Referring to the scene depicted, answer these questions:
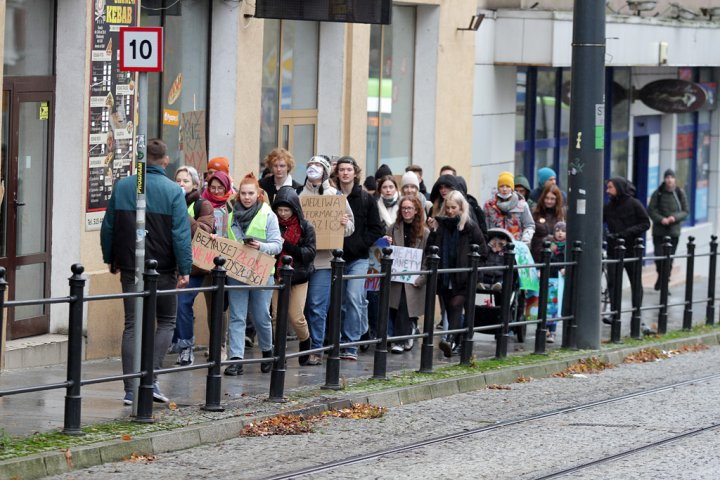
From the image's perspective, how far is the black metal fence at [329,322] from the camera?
9.55m

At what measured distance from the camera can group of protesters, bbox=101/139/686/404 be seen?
1083 cm

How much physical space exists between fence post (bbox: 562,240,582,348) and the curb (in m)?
0.79

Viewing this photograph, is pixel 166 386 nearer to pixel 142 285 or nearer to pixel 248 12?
pixel 142 285

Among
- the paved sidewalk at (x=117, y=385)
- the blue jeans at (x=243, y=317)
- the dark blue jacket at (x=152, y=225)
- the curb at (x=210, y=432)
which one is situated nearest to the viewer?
the curb at (x=210, y=432)

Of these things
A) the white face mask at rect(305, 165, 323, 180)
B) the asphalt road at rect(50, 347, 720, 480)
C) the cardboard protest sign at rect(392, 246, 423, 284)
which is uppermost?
the white face mask at rect(305, 165, 323, 180)

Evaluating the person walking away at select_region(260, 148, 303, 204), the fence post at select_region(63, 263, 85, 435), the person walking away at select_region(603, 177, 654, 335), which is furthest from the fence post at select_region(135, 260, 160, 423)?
the person walking away at select_region(603, 177, 654, 335)

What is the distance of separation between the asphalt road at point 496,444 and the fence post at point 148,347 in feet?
1.47

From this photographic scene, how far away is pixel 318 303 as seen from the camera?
44.8ft

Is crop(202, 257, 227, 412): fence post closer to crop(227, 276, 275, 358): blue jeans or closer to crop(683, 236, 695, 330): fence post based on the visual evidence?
crop(227, 276, 275, 358): blue jeans

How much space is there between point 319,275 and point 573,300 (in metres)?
3.25

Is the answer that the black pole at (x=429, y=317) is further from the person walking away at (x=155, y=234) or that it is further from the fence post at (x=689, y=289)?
the fence post at (x=689, y=289)

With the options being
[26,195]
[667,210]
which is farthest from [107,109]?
[667,210]

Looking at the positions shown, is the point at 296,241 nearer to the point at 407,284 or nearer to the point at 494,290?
the point at 407,284

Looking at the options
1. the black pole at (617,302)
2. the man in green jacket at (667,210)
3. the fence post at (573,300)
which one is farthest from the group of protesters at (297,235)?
the man in green jacket at (667,210)
